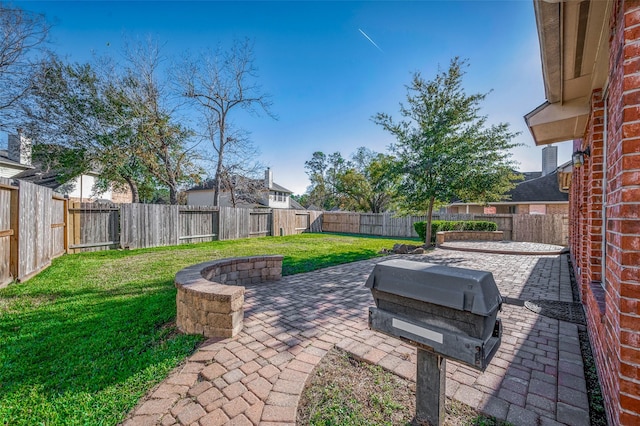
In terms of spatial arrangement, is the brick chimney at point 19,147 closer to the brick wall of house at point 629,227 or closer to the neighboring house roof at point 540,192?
the brick wall of house at point 629,227

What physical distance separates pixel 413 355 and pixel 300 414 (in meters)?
1.28

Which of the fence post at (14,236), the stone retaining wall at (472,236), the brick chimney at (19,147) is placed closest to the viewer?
the fence post at (14,236)

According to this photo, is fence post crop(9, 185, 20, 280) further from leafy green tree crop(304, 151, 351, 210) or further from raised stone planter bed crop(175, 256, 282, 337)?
leafy green tree crop(304, 151, 351, 210)

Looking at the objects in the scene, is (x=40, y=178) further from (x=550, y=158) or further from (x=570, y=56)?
(x=550, y=158)

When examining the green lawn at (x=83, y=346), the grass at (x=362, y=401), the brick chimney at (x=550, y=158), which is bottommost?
the green lawn at (x=83, y=346)

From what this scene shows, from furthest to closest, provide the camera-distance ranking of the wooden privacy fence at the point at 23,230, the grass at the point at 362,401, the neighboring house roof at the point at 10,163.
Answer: the neighboring house roof at the point at 10,163 < the wooden privacy fence at the point at 23,230 < the grass at the point at 362,401

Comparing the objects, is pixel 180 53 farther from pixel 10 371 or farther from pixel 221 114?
pixel 10 371

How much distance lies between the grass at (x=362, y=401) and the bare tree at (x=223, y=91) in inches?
604

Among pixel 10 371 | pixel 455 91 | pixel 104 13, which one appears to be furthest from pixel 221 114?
pixel 10 371

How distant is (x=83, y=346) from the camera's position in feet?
9.53

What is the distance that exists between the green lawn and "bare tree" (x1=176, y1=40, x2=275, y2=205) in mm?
11924

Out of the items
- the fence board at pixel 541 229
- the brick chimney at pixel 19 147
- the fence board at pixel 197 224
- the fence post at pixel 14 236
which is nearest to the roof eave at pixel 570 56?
the fence post at pixel 14 236

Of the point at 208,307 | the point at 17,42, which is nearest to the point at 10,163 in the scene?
the point at 17,42

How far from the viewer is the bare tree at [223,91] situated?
15.4m
